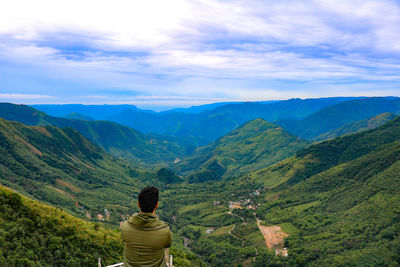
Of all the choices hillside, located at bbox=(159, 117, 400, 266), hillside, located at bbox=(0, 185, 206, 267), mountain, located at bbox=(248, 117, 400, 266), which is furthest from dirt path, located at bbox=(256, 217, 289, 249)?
hillside, located at bbox=(0, 185, 206, 267)

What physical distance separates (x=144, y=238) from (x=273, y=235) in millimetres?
158121

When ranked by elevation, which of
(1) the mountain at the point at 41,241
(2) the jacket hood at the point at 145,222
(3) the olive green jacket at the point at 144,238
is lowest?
(1) the mountain at the point at 41,241

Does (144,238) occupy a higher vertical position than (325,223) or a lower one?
higher

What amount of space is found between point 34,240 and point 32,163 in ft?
636

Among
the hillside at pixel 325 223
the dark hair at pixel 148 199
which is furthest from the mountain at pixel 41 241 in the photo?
the hillside at pixel 325 223

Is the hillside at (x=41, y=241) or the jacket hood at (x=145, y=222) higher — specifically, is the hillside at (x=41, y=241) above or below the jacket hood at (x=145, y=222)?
below

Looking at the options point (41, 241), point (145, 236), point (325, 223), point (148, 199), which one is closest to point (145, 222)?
point (145, 236)

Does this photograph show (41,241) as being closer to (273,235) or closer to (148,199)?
(148,199)

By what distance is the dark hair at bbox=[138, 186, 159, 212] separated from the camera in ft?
30.9

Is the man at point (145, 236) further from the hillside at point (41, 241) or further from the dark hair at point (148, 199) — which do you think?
the hillside at point (41, 241)

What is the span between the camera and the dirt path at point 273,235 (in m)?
140

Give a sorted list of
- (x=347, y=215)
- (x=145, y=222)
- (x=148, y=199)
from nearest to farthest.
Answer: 1. (x=145, y=222)
2. (x=148, y=199)
3. (x=347, y=215)

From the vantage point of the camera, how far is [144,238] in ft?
29.5

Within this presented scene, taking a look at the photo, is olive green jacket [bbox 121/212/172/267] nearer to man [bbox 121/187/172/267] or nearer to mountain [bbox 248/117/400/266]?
man [bbox 121/187/172/267]
